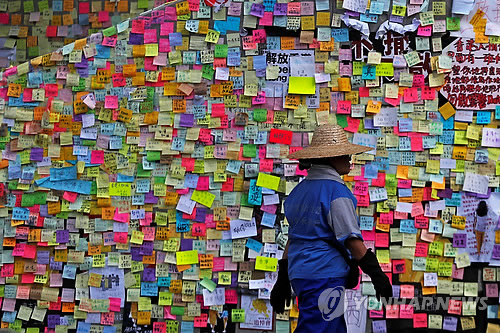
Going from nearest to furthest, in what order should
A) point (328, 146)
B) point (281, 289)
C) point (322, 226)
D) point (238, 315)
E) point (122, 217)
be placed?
point (322, 226), point (328, 146), point (281, 289), point (238, 315), point (122, 217)

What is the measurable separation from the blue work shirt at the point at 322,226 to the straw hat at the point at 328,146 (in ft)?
0.41

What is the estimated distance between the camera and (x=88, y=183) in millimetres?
6492

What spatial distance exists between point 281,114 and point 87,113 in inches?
71.0

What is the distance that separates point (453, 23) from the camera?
20.6 feet

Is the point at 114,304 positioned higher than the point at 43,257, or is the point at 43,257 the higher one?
the point at 43,257

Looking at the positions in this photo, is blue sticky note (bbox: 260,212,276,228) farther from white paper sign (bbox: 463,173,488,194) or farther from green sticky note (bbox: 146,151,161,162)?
white paper sign (bbox: 463,173,488,194)

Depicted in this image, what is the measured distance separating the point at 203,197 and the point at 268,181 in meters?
0.61

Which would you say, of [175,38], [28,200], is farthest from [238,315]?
[175,38]

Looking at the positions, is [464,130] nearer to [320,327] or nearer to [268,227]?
[268,227]

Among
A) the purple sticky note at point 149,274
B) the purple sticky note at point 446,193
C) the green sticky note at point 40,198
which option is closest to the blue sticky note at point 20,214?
the green sticky note at point 40,198

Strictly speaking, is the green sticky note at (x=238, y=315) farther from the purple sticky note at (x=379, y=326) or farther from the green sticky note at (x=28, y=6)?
the green sticky note at (x=28, y=6)

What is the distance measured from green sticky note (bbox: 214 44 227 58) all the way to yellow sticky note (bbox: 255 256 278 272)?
73.9 inches

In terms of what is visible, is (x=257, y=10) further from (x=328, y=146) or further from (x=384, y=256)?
(x=384, y=256)

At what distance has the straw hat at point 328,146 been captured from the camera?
482 centimetres
